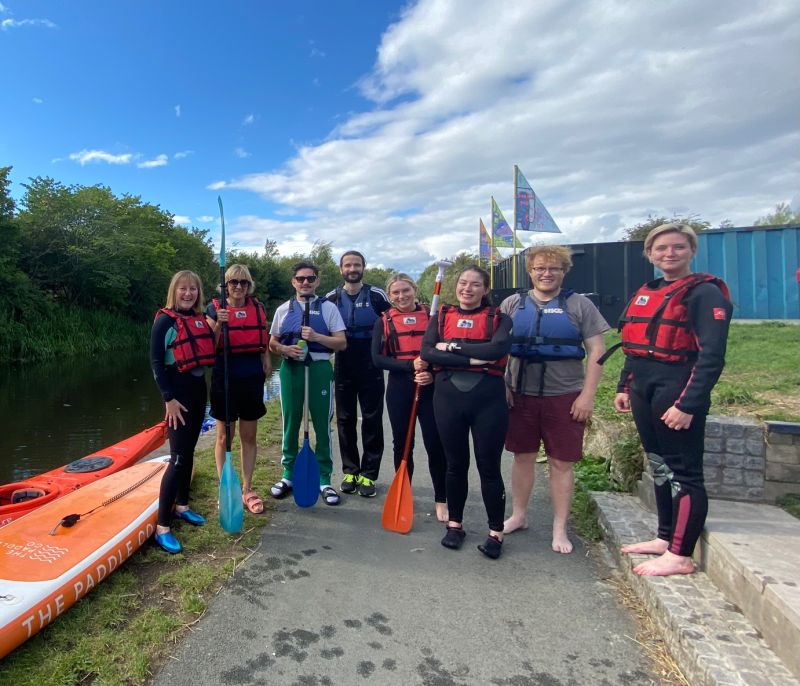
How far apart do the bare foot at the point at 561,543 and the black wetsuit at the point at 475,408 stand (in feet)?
1.25

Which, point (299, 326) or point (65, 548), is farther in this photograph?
point (299, 326)

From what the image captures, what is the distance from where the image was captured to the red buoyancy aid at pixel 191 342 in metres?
3.12

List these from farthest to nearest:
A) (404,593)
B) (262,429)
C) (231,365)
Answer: (262,429) → (231,365) → (404,593)

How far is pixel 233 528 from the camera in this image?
3.25 meters

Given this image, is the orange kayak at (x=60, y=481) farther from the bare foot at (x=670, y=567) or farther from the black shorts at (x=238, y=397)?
the bare foot at (x=670, y=567)

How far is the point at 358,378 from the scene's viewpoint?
4.11 meters

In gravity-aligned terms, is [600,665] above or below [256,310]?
below

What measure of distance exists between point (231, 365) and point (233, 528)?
1109 millimetres

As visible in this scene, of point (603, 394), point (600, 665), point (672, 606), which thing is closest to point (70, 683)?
point (600, 665)

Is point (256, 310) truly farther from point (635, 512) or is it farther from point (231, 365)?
point (635, 512)

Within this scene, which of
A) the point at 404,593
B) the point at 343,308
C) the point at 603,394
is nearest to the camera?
the point at 404,593

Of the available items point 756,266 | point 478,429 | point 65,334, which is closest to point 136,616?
point 478,429

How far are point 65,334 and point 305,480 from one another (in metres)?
20.9

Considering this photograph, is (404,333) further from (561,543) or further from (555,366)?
(561,543)
